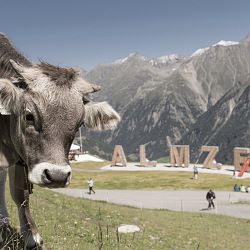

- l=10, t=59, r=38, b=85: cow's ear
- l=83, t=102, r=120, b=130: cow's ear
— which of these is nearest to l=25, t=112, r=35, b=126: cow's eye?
l=10, t=59, r=38, b=85: cow's ear

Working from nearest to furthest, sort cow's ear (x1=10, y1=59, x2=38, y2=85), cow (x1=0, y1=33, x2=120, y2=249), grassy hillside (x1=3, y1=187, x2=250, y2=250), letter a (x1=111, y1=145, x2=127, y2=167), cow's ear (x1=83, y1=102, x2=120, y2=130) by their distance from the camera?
1. cow (x1=0, y1=33, x2=120, y2=249)
2. cow's ear (x1=10, y1=59, x2=38, y2=85)
3. cow's ear (x1=83, y1=102, x2=120, y2=130)
4. grassy hillside (x1=3, y1=187, x2=250, y2=250)
5. letter a (x1=111, y1=145, x2=127, y2=167)

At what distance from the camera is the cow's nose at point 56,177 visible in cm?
535

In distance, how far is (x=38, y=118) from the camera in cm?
586

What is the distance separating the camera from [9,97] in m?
5.95

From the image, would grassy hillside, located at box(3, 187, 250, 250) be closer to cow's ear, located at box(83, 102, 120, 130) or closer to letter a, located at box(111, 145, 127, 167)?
cow's ear, located at box(83, 102, 120, 130)

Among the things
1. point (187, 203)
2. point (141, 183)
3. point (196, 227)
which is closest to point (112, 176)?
point (141, 183)

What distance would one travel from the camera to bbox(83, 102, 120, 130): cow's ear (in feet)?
22.3

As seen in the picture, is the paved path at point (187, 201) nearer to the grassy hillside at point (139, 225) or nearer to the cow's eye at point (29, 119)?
the grassy hillside at point (139, 225)

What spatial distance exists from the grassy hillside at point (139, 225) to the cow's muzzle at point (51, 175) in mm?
4606

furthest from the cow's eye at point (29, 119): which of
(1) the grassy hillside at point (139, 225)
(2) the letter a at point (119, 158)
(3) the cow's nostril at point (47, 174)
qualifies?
(2) the letter a at point (119, 158)

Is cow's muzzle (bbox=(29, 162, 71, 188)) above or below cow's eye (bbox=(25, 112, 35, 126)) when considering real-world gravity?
below

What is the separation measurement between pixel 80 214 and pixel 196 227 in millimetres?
10405

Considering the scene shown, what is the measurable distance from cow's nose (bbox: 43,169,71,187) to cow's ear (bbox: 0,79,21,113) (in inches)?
47.2

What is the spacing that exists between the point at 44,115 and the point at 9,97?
605 millimetres
